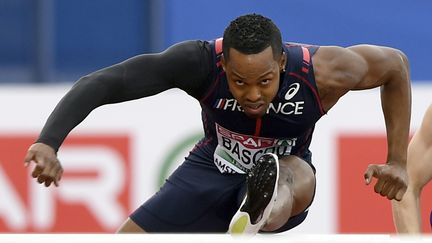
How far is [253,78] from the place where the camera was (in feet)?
19.5

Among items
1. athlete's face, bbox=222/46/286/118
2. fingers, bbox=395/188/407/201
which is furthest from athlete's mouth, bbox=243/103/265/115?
fingers, bbox=395/188/407/201

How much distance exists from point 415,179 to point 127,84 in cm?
174

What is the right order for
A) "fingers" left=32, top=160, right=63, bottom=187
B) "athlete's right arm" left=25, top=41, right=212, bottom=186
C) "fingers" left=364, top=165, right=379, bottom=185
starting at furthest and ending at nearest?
"fingers" left=364, top=165, right=379, bottom=185
"athlete's right arm" left=25, top=41, right=212, bottom=186
"fingers" left=32, top=160, right=63, bottom=187

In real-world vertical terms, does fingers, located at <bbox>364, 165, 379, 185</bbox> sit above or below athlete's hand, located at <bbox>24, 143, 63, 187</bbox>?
below

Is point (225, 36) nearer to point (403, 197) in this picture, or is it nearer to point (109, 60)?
point (403, 197)

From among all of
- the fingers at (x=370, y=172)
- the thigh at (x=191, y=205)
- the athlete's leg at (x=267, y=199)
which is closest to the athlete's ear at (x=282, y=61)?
the athlete's leg at (x=267, y=199)

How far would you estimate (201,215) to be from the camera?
6.81 m

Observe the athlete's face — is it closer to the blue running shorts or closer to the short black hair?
the short black hair

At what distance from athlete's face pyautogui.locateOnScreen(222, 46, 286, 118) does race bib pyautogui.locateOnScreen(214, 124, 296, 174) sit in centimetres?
44

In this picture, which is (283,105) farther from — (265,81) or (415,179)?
(415,179)

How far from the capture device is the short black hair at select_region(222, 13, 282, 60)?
599 centimetres

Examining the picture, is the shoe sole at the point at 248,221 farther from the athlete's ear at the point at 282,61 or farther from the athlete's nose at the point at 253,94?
the athlete's ear at the point at 282,61

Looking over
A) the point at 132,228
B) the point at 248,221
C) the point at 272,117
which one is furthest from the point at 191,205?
the point at 248,221

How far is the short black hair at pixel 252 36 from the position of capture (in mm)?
5988
